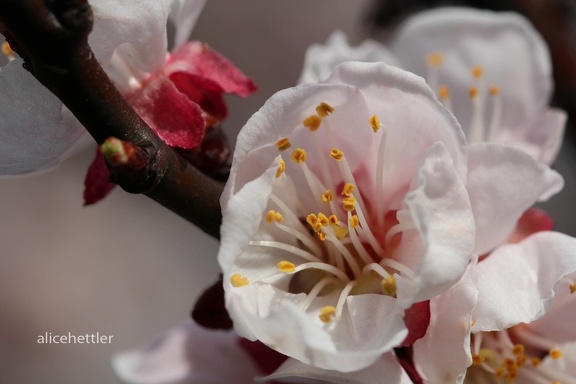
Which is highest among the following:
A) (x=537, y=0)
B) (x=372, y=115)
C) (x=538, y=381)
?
(x=372, y=115)

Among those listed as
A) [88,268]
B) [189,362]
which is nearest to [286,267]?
[189,362]

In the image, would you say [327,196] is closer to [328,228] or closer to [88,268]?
[328,228]

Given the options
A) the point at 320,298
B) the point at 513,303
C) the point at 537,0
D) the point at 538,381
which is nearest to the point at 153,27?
the point at 320,298

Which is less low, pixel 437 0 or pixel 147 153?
pixel 147 153

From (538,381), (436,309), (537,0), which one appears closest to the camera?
(436,309)

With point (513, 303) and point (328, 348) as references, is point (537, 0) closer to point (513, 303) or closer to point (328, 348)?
point (513, 303)

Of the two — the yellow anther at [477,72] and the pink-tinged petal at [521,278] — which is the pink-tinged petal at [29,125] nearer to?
the pink-tinged petal at [521,278]

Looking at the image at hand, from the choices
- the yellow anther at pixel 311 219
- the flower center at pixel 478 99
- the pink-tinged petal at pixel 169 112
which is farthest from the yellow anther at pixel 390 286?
the flower center at pixel 478 99
